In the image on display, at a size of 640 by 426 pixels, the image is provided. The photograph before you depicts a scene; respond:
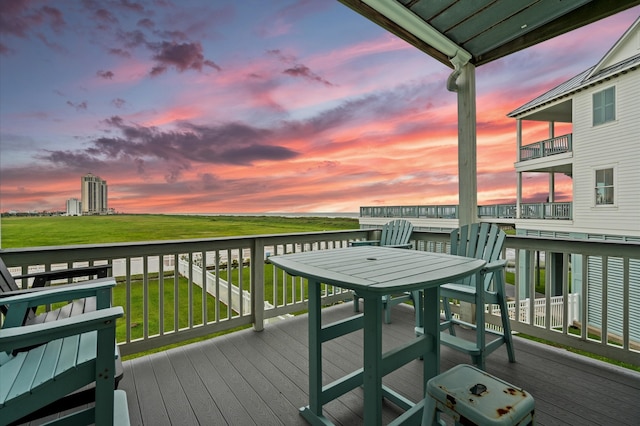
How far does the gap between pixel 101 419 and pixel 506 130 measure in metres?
7.20

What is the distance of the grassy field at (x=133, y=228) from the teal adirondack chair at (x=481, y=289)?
1857mm

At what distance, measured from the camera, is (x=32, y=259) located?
2117 mm

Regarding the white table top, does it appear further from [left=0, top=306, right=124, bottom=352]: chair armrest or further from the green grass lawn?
the green grass lawn

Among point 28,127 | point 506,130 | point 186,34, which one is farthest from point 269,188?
point 506,130

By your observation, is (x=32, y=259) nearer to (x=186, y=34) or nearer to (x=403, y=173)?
(x=186, y=34)

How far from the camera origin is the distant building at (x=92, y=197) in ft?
14.7

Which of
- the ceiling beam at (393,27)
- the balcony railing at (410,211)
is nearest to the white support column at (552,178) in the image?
the balcony railing at (410,211)

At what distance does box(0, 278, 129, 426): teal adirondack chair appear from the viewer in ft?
3.16

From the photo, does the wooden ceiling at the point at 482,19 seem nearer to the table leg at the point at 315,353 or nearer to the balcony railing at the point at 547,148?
the table leg at the point at 315,353

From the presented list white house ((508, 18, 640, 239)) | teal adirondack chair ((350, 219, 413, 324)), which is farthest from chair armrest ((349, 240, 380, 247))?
white house ((508, 18, 640, 239))

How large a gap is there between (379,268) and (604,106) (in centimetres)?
575

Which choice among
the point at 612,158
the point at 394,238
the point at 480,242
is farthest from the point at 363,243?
the point at 612,158

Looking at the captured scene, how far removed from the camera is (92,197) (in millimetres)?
4699

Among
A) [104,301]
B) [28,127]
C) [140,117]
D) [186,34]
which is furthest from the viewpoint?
[140,117]
